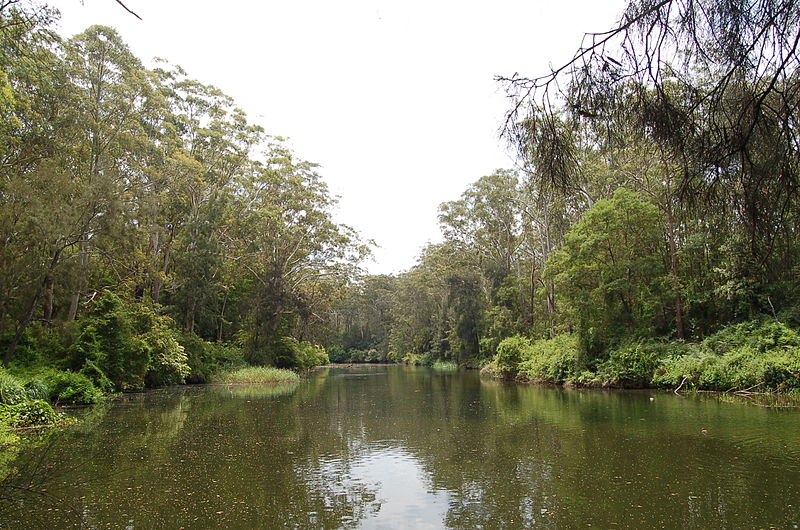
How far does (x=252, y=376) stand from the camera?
93.4 ft

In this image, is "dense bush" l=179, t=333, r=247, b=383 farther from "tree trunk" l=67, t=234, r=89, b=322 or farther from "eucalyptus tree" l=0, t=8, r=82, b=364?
"eucalyptus tree" l=0, t=8, r=82, b=364

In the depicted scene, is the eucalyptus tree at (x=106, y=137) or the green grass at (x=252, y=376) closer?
the eucalyptus tree at (x=106, y=137)

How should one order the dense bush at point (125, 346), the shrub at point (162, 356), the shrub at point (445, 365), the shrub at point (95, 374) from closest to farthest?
the shrub at point (95, 374) → the dense bush at point (125, 346) → the shrub at point (162, 356) → the shrub at point (445, 365)

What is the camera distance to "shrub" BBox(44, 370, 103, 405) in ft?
51.0

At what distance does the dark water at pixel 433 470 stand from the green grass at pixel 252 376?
14.2 meters

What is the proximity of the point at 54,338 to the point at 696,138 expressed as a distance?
19.9m

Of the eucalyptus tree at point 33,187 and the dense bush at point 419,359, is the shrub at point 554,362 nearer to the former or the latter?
the eucalyptus tree at point 33,187

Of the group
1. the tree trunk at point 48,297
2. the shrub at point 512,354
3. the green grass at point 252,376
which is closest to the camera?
the tree trunk at point 48,297

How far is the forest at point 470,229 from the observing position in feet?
13.2

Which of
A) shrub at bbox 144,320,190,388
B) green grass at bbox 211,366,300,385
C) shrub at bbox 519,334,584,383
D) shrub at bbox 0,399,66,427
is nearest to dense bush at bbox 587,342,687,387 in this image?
shrub at bbox 519,334,584,383

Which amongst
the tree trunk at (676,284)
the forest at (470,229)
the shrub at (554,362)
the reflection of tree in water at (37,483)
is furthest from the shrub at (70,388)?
the tree trunk at (676,284)

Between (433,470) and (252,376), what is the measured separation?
22291 mm

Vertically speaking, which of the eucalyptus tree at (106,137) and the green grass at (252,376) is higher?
the eucalyptus tree at (106,137)

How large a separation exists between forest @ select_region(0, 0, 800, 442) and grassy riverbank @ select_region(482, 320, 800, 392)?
0.28 feet
